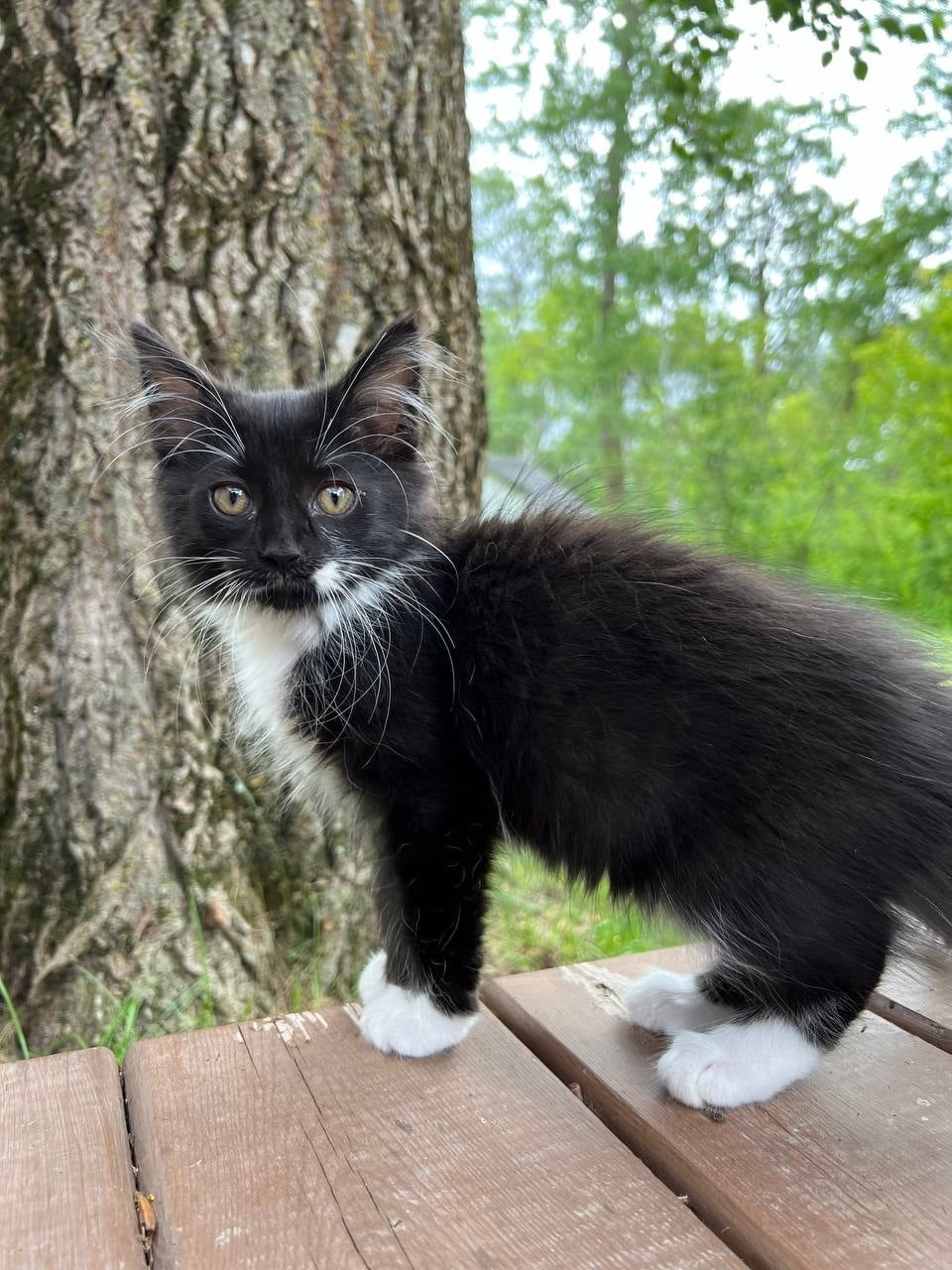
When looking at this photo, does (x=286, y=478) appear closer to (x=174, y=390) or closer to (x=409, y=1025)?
(x=174, y=390)

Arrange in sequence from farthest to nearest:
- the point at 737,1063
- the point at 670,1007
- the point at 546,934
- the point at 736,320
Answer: the point at 736,320 → the point at 546,934 → the point at 670,1007 → the point at 737,1063

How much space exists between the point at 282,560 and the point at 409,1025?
77 centimetres

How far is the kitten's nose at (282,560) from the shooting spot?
1.67 m

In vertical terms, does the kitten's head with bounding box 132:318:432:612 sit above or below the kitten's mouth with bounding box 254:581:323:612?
above

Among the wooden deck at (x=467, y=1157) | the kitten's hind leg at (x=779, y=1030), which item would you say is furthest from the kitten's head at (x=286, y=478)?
the kitten's hind leg at (x=779, y=1030)

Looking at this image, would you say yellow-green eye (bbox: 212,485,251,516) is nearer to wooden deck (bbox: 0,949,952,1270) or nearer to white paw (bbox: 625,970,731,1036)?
wooden deck (bbox: 0,949,952,1270)

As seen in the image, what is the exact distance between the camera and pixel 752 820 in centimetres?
140

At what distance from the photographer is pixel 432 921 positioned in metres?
Answer: 1.67

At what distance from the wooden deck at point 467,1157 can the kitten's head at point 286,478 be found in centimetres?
76

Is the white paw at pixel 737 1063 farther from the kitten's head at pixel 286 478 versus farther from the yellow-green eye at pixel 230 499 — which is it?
the yellow-green eye at pixel 230 499

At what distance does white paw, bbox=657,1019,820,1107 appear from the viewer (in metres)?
1.39

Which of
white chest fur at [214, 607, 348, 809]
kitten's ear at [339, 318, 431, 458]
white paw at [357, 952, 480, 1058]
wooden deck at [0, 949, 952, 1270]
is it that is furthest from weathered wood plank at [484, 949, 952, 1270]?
kitten's ear at [339, 318, 431, 458]

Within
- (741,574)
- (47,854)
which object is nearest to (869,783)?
(741,574)

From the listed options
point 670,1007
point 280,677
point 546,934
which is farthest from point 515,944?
point 280,677
